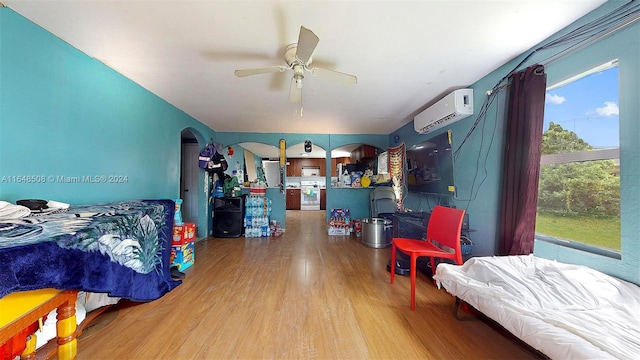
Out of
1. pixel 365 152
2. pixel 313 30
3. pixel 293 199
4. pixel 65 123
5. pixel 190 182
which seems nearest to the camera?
pixel 313 30

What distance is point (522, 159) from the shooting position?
Result: 67.7 inches

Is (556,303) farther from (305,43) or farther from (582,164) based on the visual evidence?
(305,43)

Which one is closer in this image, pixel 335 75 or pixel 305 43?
pixel 305 43

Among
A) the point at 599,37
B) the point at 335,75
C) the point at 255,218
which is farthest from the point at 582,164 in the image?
the point at 255,218

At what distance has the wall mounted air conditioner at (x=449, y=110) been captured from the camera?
237 cm

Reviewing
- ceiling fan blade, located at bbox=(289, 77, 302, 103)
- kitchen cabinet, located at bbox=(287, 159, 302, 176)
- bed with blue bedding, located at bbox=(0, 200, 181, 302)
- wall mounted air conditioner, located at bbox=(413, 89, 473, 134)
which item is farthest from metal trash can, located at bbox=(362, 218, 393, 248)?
kitchen cabinet, located at bbox=(287, 159, 302, 176)

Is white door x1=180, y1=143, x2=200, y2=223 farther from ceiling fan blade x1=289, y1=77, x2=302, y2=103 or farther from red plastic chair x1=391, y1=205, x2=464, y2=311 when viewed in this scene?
red plastic chair x1=391, y1=205, x2=464, y2=311

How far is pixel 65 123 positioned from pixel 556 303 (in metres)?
3.63

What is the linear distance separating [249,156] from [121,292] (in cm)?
601

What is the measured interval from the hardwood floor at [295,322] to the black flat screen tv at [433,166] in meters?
1.17

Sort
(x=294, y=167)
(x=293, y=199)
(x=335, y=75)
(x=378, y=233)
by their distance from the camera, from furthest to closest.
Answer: (x=294, y=167) → (x=293, y=199) → (x=378, y=233) → (x=335, y=75)

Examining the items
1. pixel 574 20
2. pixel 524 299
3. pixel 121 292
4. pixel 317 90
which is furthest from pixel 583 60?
pixel 121 292

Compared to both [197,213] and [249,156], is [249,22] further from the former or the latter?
[249,156]

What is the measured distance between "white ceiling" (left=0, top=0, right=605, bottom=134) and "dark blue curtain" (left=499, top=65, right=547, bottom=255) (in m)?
0.35
